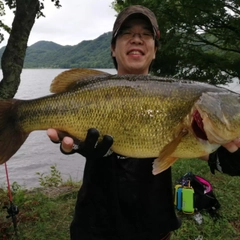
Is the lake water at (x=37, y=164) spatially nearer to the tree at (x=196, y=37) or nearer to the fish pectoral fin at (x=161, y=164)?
the tree at (x=196, y=37)

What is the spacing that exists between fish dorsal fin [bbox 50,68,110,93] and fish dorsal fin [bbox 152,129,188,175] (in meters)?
0.80

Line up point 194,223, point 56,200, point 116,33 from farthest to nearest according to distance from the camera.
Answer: point 56,200
point 194,223
point 116,33

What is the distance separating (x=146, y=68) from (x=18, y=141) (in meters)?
1.30

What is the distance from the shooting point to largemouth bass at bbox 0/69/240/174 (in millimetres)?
2281

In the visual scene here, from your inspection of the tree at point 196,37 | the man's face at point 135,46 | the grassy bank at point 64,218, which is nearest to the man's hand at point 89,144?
the man's face at point 135,46

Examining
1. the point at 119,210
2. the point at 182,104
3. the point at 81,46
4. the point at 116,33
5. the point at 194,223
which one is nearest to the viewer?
the point at 182,104

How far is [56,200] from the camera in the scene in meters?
6.12

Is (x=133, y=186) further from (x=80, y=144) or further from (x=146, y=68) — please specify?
(x=146, y=68)

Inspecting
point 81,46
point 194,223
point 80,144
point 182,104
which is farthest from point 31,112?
point 81,46

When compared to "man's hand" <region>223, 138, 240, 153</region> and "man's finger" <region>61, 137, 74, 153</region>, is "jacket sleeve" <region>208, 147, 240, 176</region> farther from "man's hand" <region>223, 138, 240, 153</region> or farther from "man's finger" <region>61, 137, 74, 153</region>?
"man's finger" <region>61, 137, 74, 153</region>

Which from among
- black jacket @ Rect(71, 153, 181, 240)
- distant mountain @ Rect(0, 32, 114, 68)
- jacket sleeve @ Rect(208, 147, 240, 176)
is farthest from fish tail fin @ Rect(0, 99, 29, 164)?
distant mountain @ Rect(0, 32, 114, 68)

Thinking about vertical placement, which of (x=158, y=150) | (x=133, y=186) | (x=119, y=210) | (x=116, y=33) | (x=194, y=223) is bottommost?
(x=194, y=223)

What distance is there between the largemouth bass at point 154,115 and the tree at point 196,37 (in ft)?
19.6

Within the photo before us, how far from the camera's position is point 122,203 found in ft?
8.20
